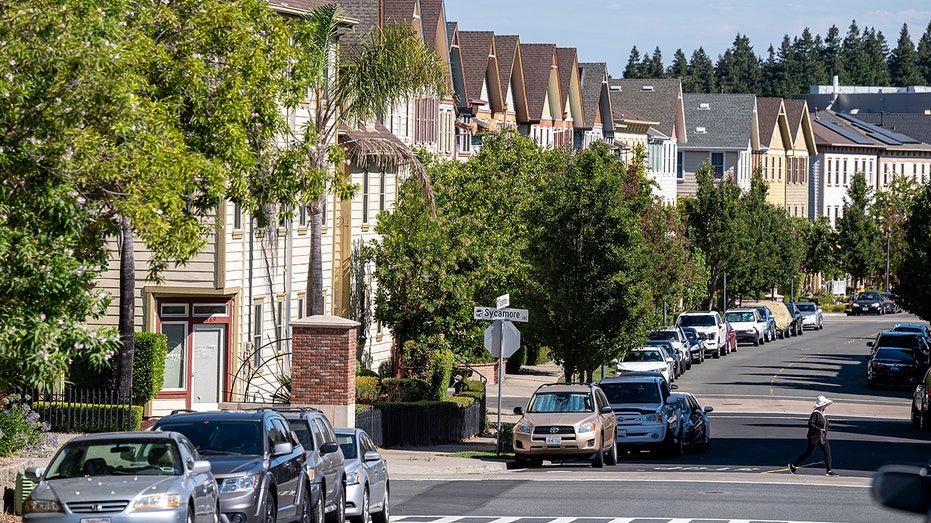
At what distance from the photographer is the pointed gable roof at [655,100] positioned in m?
98.4

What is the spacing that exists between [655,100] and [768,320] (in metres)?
26.8

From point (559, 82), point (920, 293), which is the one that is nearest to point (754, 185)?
point (559, 82)

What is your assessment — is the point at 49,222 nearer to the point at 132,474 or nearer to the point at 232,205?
the point at 132,474

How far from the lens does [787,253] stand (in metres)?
90.0

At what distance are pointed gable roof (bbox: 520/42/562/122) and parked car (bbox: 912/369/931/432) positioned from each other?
33.1 m

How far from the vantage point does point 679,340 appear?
194 feet

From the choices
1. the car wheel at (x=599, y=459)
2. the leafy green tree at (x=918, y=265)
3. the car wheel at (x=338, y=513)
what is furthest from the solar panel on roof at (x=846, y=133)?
the car wheel at (x=338, y=513)

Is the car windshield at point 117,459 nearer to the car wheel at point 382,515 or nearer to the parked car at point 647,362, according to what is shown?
the car wheel at point 382,515

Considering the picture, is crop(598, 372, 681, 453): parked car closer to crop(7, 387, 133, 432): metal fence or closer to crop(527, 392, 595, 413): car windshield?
crop(527, 392, 595, 413): car windshield

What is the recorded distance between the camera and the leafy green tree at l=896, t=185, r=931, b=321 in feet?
181

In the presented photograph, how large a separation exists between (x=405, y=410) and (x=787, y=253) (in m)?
59.8

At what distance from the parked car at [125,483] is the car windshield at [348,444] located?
4.46 m

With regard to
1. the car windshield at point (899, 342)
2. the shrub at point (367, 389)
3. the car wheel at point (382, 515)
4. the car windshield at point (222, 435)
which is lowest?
the car wheel at point (382, 515)

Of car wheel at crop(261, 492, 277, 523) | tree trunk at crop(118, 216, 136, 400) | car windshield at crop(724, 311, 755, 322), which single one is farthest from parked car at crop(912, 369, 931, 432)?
car windshield at crop(724, 311, 755, 322)
